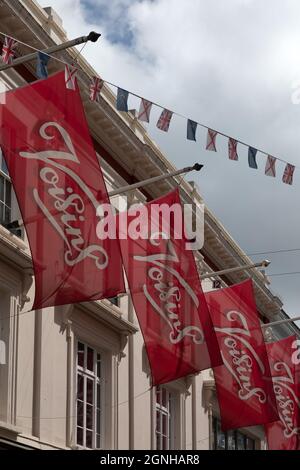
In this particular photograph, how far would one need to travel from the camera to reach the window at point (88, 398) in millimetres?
22859

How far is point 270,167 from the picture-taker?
69.6 ft

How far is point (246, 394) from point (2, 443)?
7.45 metres

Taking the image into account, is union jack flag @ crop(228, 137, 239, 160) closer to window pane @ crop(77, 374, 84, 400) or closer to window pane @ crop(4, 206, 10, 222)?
window pane @ crop(4, 206, 10, 222)

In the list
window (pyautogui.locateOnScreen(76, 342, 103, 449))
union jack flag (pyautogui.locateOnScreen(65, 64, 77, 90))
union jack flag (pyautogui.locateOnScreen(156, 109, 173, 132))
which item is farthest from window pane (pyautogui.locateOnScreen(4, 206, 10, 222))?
union jack flag (pyautogui.locateOnScreen(65, 64, 77, 90))

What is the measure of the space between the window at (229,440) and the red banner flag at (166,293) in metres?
11.1

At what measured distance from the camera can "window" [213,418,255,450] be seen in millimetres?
31859

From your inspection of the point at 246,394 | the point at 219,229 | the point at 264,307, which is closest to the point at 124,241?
the point at 246,394

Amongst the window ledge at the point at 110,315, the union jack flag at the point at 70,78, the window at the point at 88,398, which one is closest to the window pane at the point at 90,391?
the window at the point at 88,398

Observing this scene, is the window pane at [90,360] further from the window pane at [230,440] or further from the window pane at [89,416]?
the window pane at [230,440]

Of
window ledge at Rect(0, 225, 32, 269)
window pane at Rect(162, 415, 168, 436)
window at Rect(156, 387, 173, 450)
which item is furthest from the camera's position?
window pane at Rect(162, 415, 168, 436)

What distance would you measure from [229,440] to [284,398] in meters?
4.55

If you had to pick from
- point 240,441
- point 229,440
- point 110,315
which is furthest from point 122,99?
point 240,441

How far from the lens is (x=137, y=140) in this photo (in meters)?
27.2

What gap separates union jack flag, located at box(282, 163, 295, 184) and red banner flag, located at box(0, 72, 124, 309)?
213 inches
